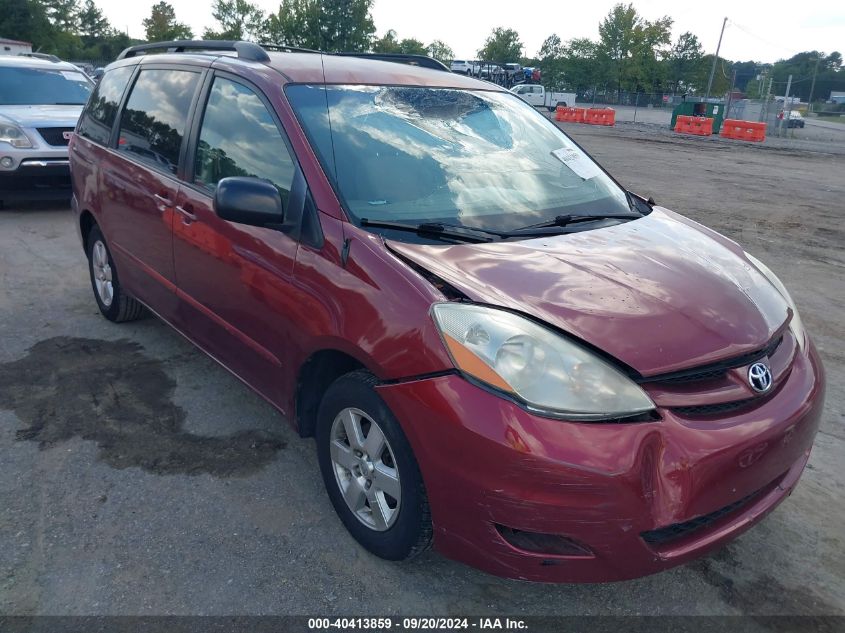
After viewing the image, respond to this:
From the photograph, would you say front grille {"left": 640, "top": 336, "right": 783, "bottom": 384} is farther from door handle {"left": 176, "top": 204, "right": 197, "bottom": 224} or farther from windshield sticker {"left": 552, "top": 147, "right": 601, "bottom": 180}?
door handle {"left": 176, "top": 204, "right": 197, "bottom": 224}

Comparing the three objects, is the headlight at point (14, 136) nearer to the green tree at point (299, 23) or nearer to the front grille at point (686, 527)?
the front grille at point (686, 527)

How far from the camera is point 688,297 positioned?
2.57m

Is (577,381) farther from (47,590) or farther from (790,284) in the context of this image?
(790,284)

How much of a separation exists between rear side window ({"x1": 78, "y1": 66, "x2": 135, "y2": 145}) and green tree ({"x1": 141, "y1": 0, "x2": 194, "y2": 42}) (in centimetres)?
7233

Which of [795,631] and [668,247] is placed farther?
[668,247]

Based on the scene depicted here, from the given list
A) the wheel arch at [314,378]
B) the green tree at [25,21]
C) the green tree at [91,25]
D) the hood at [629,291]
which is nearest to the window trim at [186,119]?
the wheel arch at [314,378]

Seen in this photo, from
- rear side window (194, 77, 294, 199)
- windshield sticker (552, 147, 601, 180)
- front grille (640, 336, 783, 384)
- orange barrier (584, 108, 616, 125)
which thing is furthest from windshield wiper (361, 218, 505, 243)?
orange barrier (584, 108, 616, 125)

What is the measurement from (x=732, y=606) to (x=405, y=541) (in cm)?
121

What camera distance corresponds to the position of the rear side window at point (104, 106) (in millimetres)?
4758

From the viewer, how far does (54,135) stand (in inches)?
344

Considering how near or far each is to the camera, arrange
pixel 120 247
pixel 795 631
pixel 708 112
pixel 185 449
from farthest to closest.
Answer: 1. pixel 708 112
2. pixel 120 247
3. pixel 185 449
4. pixel 795 631

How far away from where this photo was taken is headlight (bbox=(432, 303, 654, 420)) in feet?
7.08

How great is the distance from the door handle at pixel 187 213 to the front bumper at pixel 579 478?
1769 millimetres

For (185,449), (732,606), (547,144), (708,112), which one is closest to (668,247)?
(547,144)
